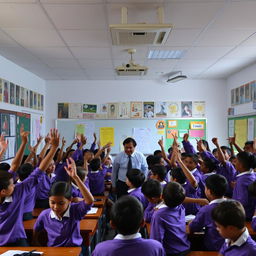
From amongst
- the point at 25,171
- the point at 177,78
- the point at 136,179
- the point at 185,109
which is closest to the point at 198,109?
the point at 185,109

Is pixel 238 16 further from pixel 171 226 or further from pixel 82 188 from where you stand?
pixel 82 188

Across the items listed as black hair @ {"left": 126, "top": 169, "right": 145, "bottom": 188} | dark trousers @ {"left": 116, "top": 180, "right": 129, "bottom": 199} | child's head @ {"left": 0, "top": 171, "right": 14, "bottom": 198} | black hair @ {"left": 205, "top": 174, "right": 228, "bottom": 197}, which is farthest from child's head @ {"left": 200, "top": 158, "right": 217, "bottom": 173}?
child's head @ {"left": 0, "top": 171, "right": 14, "bottom": 198}

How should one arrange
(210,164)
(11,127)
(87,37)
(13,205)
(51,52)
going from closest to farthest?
(13,205), (210,164), (87,37), (51,52), (11,127)

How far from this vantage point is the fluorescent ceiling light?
14.2 feet

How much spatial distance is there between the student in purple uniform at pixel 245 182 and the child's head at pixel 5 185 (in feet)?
6.80

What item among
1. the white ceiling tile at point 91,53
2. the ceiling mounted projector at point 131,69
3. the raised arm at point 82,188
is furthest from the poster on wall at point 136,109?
the raised arm at point 82,188

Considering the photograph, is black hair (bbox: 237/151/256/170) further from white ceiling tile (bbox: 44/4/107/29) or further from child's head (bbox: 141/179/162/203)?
white ceiling tile (bbox: 44/4/107/29)

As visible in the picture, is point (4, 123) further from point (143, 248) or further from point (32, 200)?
point (143, 248)

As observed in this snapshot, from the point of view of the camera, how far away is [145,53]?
4277mm

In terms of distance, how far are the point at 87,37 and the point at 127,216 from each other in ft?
9.35

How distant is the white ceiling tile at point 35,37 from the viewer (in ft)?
10.8

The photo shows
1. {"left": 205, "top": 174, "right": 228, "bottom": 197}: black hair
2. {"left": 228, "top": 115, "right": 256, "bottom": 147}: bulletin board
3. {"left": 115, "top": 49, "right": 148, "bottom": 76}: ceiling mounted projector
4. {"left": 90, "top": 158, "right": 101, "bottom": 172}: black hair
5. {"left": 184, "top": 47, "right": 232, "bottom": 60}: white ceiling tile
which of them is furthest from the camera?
{"left": 228, "top": 115, "right": 256, "bottom": 147}: bulletin board

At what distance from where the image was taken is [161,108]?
6469mm

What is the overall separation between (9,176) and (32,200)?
0.89 meters
